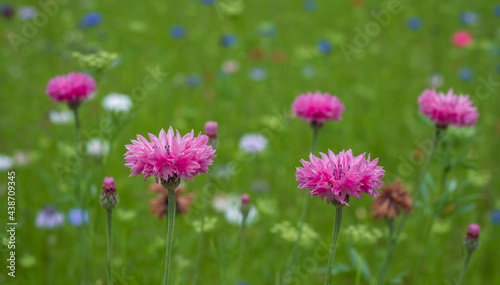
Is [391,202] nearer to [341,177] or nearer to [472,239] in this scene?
[472,239]

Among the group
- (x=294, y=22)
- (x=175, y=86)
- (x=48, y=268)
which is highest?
(x=294, y=22)

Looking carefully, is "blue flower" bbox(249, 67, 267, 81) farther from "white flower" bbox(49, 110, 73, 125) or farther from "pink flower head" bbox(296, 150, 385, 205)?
"pink flower head" bbox(296, 150, 385, 205)

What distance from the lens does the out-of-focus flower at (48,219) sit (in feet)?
8.07

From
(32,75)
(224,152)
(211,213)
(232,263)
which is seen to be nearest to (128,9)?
(32,75)

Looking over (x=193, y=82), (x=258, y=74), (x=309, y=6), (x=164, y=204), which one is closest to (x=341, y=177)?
(x=164, y=204)

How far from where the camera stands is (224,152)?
3.40m

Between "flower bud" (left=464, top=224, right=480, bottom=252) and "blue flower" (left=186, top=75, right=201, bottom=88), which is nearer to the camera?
"flower bud" (left=464, top=224, right=480, bottom=252)

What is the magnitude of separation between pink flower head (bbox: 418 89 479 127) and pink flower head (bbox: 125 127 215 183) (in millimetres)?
1029

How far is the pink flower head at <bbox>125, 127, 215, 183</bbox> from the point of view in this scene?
1.20 metres

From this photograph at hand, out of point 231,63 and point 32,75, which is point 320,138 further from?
point 32,75

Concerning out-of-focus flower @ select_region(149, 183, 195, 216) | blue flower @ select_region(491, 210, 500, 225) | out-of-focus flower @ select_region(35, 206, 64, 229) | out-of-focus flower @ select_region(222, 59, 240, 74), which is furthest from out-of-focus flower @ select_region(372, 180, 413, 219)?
out-of-focus flower @ select_region(222, 59, 240, 74)

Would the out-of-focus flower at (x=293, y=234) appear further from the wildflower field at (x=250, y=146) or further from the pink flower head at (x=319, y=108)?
the pink flower head at (x=319, y=108)

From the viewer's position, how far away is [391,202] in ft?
6.57

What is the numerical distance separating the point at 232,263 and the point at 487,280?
147 centimetres
